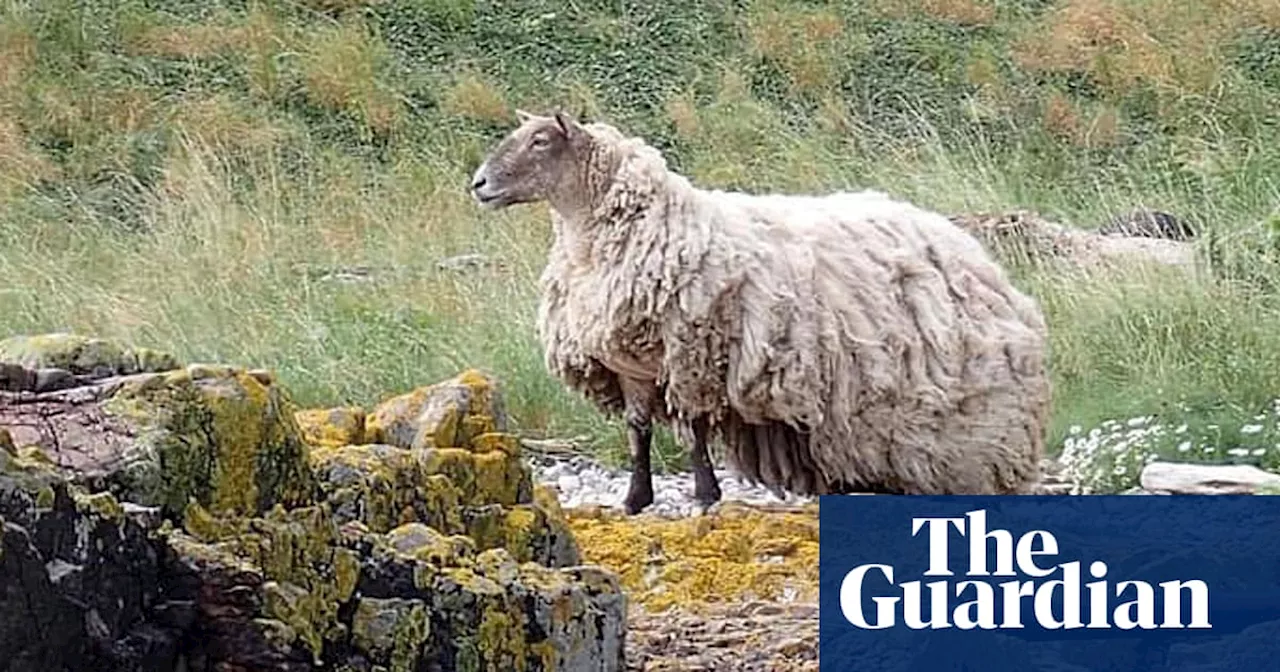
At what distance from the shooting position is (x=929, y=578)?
3.86 metres

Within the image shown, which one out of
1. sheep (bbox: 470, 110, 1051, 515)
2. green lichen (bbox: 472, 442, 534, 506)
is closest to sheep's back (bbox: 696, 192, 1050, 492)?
sheep (bbox: 470, 110, 1051, 515)

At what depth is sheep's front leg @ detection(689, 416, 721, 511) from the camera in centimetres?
592

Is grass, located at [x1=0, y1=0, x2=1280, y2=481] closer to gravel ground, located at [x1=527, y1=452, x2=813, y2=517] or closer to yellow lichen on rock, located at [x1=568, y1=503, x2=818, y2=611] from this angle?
gravel ground, located at [x1=527, y1=452, x2=813, y2=517]

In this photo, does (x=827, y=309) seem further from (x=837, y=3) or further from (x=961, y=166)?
(x=837, y=3)

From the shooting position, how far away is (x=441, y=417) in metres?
3.98

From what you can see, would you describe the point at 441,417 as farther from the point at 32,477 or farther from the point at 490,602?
the point at 32,477

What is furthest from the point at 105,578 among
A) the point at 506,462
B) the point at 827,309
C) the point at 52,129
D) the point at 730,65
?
the point at 730,65

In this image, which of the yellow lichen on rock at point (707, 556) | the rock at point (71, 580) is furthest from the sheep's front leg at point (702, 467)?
the rock at point (71, 580)

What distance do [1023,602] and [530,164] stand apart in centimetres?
266

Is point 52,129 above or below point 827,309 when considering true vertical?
above

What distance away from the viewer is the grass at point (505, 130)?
756 cm

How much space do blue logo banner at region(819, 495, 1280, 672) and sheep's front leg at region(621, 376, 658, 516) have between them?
150cm

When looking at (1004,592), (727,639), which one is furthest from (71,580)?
(1004,592)

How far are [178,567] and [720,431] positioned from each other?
3.31 metres
